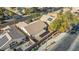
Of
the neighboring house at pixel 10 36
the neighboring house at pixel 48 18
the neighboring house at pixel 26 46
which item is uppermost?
the neighboring house at pixel 48 18

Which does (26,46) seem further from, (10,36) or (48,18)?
(48,18)

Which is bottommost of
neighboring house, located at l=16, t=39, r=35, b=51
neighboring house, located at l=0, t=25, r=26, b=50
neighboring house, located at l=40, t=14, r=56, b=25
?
neighboring house, located at l=16, t=39, r=35, b=51

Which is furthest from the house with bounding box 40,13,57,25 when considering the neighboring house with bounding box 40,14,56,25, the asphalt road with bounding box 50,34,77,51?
the asphalt road with bounding box 50,34,77,51

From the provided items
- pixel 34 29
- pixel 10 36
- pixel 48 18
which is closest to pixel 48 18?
pixel 48 18

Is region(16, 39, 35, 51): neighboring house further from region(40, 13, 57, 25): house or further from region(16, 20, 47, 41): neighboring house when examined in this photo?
region(40, 13, 57, 25): house

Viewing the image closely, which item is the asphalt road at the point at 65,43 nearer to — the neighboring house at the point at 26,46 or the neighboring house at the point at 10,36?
the neighboring house at the point at 26,46

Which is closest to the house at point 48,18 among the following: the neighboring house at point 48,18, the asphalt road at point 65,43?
the neighboring house at point 48,18
